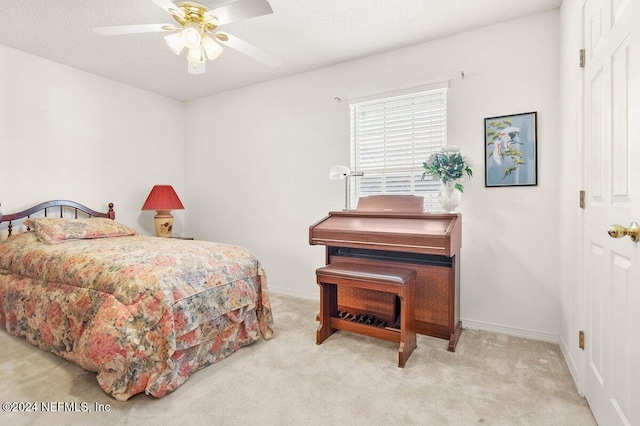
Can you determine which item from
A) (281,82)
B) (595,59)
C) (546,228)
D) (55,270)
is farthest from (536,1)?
(55,270)

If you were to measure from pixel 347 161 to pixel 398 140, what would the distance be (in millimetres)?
560

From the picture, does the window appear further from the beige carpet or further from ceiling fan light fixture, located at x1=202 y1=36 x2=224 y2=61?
ceiling fan light fixture, located at x1=202 y1=36 x2=224 y2=61

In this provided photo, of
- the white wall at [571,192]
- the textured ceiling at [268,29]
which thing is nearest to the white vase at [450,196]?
the white wall at [571,192]

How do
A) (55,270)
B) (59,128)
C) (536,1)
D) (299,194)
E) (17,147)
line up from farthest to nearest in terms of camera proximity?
(299,194)
(59,128)
(17,147)
(536,1)
(55,270)

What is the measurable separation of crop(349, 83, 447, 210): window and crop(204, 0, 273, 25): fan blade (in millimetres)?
1572

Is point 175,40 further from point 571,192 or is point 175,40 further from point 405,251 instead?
point 571,192

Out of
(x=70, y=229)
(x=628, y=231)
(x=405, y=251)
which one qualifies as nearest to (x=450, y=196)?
(x=405, y=251)

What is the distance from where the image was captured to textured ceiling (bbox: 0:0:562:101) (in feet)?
8.15

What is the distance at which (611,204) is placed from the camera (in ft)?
4.66

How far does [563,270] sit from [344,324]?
1631 millimetres

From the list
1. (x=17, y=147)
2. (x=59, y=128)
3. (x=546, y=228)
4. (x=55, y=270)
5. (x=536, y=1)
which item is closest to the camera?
(x=55, y=270)

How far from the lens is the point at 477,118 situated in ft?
9.29

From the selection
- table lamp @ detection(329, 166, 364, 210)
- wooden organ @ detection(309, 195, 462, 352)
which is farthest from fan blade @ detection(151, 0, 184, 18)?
wooden organ @ detection(309, 195, 462, 352)

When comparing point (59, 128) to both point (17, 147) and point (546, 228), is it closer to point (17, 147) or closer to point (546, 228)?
point (17, 147)
